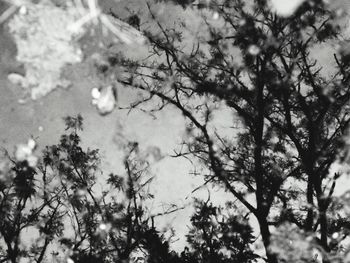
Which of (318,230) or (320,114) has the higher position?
(320,114)

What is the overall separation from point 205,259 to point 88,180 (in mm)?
4779

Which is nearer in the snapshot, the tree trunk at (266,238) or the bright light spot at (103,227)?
the tree trunk at (266,238)

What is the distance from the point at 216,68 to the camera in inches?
324

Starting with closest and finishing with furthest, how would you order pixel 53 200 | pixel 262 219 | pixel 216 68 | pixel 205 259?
pixel 262 219
pixel 216 68
pixel 205 259
pixel 53 200

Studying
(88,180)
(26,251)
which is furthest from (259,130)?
(26,251)

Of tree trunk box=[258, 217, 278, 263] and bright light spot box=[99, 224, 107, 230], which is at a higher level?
bright light spot box=[99, 224, 107, 230]

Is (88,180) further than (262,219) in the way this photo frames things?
Yes

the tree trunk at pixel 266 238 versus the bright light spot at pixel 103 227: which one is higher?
the bright light spot at pixel 103 227

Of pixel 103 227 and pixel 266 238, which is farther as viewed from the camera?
pixel 103 227

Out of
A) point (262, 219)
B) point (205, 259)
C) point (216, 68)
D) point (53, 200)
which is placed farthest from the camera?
point (53, 200)

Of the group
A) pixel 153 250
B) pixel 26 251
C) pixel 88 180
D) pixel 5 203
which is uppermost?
pixel 88 180

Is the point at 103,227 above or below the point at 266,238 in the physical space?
above

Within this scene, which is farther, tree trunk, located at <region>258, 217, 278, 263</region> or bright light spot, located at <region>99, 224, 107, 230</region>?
bright light spot, located at <region>99, 224, 107, 230</region>

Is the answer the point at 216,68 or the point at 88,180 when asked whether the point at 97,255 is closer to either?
the point at 88,180
